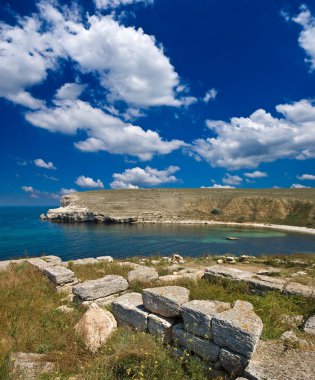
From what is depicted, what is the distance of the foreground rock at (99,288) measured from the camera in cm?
989

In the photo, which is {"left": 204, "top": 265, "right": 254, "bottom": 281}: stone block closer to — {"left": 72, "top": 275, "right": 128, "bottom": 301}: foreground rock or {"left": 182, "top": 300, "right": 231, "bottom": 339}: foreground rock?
{"left": 72, "top": 275, "right": 128, "bottom": 301}: foreground rock

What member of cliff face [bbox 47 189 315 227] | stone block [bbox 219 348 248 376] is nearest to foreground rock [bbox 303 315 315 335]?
stone block [bbox 219 348 248 376]

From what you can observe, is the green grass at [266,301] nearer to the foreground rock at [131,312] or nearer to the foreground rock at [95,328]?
the foreground rock at [131,312]

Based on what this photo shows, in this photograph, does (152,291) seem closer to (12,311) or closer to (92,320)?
(92,320)

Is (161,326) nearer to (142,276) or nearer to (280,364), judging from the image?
(280,364)

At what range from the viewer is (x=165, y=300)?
7102 millimetres

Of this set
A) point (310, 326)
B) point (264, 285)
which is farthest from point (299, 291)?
point (310, 326)

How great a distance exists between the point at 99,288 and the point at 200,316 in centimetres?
532

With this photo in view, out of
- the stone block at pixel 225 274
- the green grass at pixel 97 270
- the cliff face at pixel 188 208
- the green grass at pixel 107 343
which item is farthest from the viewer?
Answer: the cliff face at pixel 188 208

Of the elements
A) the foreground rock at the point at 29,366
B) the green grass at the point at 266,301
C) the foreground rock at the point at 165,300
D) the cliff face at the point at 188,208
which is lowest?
the foreground rock at the point at 29,366

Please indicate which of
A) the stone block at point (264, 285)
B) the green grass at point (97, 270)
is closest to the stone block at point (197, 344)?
the stone block at point (264, 285)

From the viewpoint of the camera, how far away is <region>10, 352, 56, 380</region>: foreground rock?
5.29 m

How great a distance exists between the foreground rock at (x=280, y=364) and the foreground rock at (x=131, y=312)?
125 inches

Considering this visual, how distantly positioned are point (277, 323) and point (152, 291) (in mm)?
3441
